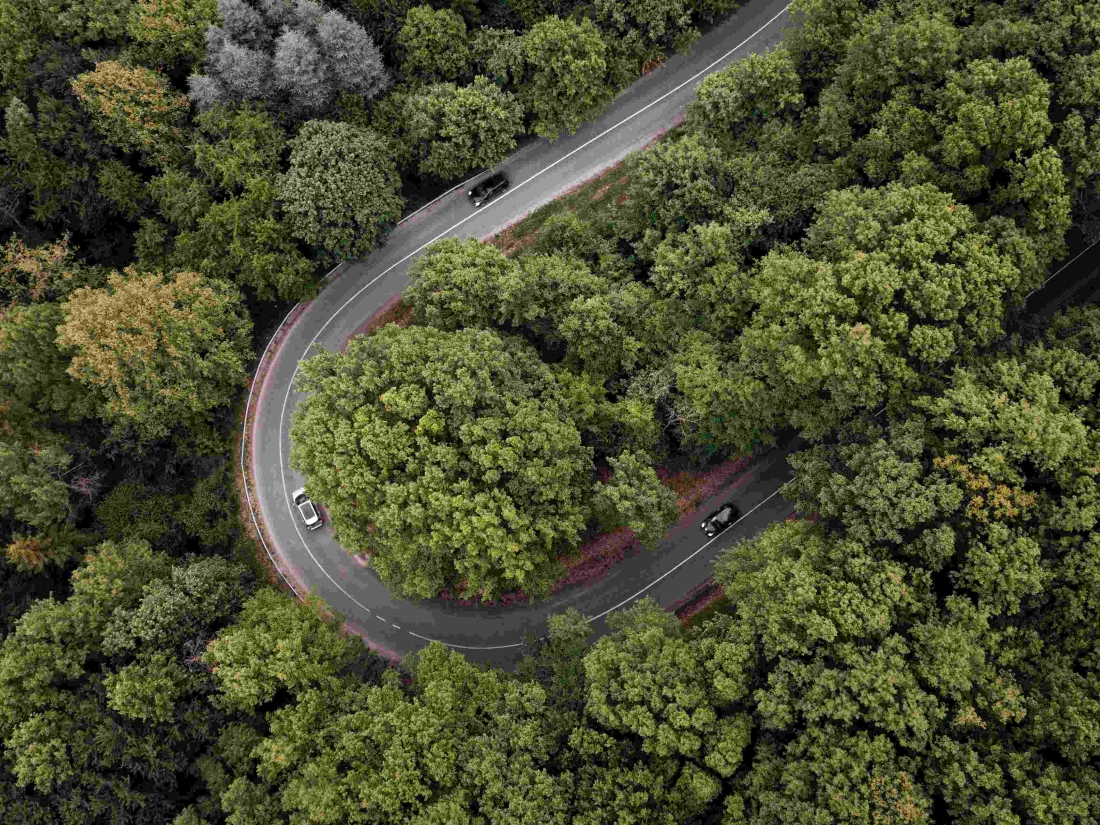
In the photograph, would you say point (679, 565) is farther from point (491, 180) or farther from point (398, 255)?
point (491, 180)

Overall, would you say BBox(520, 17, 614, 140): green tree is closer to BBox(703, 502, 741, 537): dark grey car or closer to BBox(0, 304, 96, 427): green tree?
BBox(703, 502, 741, 537): dark grey car

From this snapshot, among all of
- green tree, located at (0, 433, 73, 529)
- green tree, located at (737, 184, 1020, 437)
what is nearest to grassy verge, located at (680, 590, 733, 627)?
green tree, located at (737, 184, 1020, 437)

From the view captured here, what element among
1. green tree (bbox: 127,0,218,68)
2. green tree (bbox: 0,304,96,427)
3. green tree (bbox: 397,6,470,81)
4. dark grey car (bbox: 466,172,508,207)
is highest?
green tree (bbox: 127,0,218,68)

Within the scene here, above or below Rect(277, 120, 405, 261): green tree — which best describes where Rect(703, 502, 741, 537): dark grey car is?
below

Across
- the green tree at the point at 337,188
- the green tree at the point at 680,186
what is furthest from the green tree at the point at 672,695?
the green tree at the point at 337,188

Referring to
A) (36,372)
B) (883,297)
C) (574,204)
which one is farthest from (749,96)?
(36,372)

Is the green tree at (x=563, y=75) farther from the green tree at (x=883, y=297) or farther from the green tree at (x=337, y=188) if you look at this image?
the green tree at (x=883, y=297)

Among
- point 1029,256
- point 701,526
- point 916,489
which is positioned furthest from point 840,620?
point 1029,256
